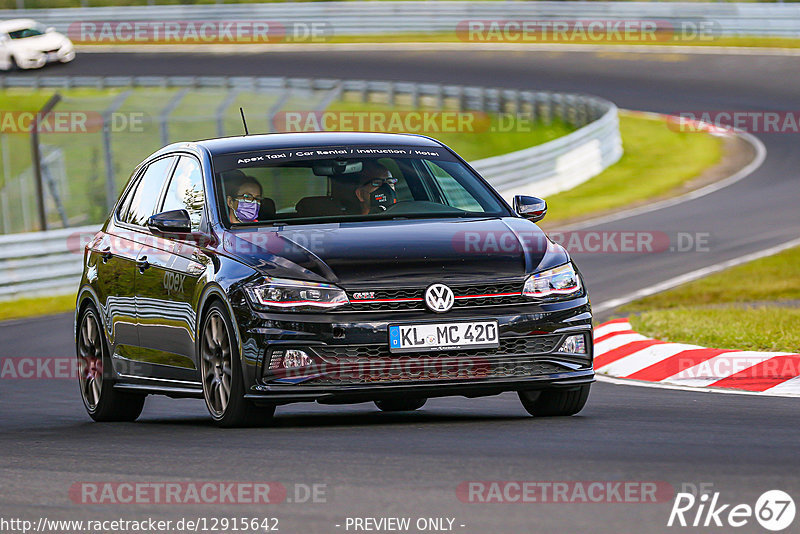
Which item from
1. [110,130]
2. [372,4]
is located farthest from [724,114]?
[372,4]

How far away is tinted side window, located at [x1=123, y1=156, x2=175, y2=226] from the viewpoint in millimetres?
9345

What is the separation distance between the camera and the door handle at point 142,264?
888 cm

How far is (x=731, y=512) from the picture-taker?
503cm

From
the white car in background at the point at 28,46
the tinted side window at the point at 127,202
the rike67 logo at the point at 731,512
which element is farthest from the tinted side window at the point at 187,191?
the white car in background at the point at 28,46

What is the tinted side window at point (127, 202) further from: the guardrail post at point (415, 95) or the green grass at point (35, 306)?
the guardrail post at point (415, 95)

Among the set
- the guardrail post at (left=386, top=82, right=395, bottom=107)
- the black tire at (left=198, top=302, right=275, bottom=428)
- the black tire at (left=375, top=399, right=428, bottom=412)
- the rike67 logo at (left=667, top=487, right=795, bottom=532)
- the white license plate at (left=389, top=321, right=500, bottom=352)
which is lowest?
the guardrail post at (left=386, top=82, right=395, bottom=107)

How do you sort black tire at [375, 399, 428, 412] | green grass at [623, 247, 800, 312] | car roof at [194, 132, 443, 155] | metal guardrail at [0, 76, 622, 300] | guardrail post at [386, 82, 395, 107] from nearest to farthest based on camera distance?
car roof at [194, 132, 443, 155] → black tire at [375, 399, 428, 412] → green grass at [623, 247, 800, 312] → metal guardrail at [0, 76, 622, 300] → guardrail post at [386, 82, 395, 107]

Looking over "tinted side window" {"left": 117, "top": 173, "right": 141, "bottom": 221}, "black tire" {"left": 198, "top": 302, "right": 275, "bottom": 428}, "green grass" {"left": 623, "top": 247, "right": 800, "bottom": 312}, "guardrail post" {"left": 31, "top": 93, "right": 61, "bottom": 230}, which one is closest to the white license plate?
"black tire" {"left": 198, "top": 302, "right": 275, "bottom": 428}

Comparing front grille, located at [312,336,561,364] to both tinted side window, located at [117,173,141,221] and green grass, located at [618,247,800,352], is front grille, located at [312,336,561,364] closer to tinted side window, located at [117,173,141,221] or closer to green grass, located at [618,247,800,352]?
tinted side window, located at [117,173,141,221]

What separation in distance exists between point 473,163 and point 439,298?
A: 53.7ft

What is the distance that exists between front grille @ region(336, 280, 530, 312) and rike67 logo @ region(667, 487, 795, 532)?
2368 mm

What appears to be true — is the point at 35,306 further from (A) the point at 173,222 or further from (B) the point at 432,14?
(B) the point at 432,14

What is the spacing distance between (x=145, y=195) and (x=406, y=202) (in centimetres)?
186

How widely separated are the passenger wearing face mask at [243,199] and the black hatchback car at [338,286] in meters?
0.01
